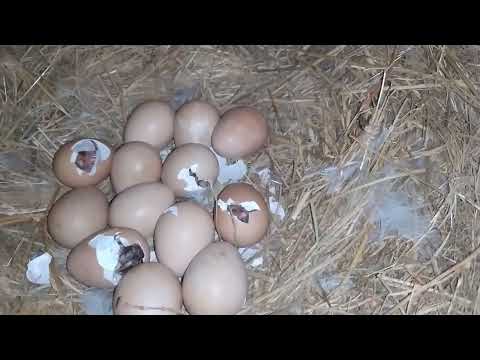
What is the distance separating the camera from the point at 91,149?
1.54 meters

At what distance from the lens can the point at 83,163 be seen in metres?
1.53

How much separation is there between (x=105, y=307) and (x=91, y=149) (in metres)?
0.42

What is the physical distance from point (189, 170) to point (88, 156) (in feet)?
0.90

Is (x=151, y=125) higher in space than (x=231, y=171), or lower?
higher

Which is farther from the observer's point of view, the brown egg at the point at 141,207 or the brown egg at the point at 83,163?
the brown egg at the point at 83,163

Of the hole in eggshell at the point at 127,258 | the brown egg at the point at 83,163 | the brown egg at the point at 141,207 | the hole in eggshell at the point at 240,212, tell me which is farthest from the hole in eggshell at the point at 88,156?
the hole in eggshell at the point at 240,212

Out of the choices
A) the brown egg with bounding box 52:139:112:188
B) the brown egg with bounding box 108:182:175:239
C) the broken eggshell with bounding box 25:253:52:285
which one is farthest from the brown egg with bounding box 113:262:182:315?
the brown egg with bounding box 52:139:112:188

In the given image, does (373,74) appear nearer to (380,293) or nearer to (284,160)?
(284,160)

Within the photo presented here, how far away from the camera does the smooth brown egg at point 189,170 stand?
148cm

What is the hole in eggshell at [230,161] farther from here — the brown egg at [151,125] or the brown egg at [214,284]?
the brown egg at [214,284]

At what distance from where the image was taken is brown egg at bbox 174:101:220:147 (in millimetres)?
1577

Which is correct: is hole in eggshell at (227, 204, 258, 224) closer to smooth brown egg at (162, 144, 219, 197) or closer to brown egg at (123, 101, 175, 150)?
smooth brown egg at (162, 144, 219, 197)

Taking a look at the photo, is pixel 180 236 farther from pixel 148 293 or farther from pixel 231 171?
pixel 231 171

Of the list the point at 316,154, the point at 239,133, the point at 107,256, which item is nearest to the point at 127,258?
the point at 107,256
